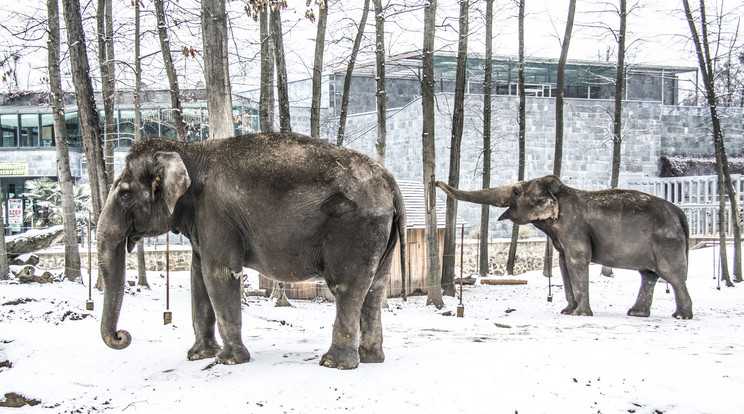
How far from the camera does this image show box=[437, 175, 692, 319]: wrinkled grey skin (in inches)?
484

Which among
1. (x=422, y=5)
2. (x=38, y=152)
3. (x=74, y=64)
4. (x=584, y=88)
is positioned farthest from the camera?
(x=584, y=88)

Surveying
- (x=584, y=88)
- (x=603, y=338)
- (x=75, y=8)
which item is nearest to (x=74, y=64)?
(x=75, y=8)

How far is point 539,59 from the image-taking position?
37.4 metres

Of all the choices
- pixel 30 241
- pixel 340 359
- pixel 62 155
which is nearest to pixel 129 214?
pixel 340 359

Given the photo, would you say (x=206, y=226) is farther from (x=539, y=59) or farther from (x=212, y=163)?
(x=539, y=59)

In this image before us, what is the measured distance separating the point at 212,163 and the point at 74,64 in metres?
8.01

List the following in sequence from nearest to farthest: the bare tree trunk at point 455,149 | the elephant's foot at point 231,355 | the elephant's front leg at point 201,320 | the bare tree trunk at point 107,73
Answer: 1. the elephant's foot at point 231,355
2. the elephant's front leg at point 201,320
3. the bare tree trunk at point 455,149
4. the bare tree trunk at point 107,73

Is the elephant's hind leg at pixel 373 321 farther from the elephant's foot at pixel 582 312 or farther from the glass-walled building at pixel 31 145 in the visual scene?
the glass-walled building at pixel 31 145

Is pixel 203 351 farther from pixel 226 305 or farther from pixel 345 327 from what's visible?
pixel 345 327

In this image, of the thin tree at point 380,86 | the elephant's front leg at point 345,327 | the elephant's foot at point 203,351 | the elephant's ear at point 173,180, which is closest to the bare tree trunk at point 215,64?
the elephant's ear at point 173,180

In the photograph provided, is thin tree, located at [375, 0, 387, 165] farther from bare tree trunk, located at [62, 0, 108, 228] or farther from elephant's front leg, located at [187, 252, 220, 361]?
elephant's front leg, located at [187, 252, 220, 361]

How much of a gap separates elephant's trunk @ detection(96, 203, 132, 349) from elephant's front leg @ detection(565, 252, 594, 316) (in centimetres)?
869

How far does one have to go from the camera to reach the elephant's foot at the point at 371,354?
279 inches

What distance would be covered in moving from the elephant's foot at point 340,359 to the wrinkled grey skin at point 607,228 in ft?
19.2
